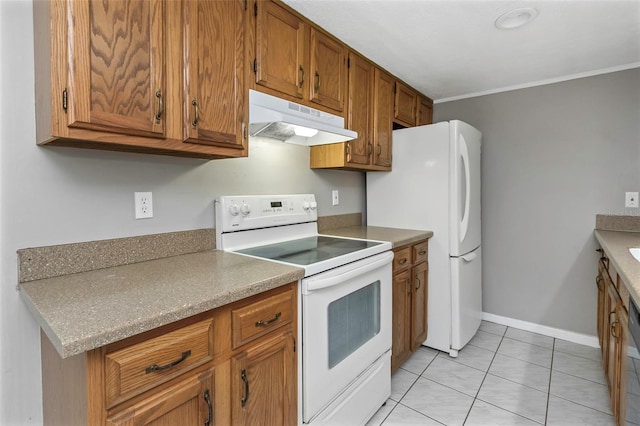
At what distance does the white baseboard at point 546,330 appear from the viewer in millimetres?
2547

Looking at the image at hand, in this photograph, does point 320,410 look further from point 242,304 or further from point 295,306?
point 242,304

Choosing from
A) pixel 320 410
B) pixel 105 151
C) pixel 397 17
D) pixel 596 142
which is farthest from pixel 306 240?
pixel 596 142

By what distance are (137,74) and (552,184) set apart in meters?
2.96

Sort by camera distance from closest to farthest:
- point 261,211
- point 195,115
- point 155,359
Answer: point 155,359
point 195,115
point 261,211

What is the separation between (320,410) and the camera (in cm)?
138

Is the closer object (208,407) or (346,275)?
(208,407)

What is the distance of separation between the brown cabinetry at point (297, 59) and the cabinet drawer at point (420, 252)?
106 centimetres

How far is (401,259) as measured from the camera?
2.08 meters

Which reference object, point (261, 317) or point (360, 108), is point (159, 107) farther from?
point (360, 108)

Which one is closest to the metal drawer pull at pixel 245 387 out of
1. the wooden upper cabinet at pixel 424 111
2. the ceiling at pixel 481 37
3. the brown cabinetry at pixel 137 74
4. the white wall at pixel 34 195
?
the white wall at pixel 34 195

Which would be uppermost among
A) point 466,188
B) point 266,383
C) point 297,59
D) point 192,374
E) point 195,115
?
point 297,59

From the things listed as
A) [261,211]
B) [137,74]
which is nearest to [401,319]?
[261,211]

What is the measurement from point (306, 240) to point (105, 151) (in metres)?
1.12

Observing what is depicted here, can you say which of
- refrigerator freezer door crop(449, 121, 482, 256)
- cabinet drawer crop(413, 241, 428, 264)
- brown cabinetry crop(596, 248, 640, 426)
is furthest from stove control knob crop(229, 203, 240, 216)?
brown cabinetry crop(596, 248, 640, 426)
